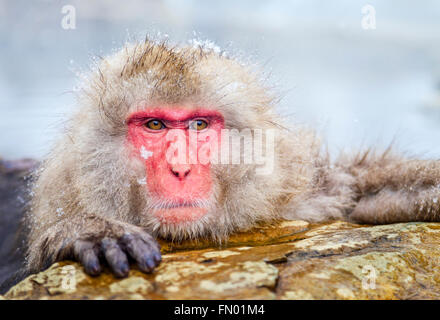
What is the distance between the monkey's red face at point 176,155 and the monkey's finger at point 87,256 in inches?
20.1

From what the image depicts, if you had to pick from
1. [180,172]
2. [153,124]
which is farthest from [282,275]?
[153,124]

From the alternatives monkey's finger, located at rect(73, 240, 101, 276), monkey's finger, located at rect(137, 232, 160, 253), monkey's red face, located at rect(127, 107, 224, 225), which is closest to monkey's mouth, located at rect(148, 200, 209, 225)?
monkey's red face, located at rect(127, 107, 224, 225)

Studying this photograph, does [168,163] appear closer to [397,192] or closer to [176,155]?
[176,155]

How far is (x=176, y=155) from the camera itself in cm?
237

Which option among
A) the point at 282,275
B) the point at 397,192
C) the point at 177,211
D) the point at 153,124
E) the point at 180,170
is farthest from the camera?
the point at 397,192

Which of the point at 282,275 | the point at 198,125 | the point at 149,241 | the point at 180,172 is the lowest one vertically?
the point at 282,275

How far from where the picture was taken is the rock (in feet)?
5.52

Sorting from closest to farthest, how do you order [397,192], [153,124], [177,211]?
1. [177,211]
2. [153,124]
3. [397,192]

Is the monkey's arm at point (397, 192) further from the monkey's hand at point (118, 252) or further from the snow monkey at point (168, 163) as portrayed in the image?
the monkey's hand at point (118, 252)

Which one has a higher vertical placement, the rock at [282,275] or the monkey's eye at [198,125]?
the monkey's eye at [198,125]

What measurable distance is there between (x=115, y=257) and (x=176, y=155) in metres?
0.71

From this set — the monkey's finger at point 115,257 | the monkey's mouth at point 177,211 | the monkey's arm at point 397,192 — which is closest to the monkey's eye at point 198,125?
the monkey's mouth at point 177,211

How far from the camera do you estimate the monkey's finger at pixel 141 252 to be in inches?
72.6
